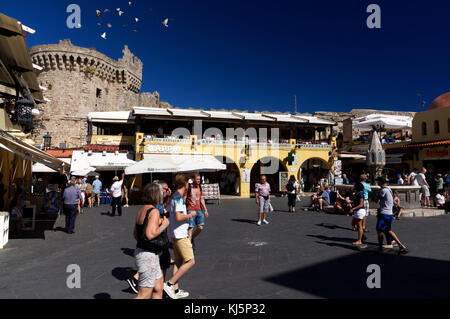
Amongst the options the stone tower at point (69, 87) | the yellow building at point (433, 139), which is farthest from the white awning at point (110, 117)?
the yellow building at point (433, 139)

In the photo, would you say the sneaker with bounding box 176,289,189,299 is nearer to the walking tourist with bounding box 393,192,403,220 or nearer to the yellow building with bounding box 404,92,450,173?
the walking tourist with bounding box 393,192,403,220

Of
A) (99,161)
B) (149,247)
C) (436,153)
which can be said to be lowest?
(149,247)

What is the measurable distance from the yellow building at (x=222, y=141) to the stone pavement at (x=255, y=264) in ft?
38.0

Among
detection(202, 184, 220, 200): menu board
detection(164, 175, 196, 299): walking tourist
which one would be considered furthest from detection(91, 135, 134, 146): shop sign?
detection(164, 175, 196, 299): walking tourist

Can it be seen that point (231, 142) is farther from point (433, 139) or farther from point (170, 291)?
point (170, 291)

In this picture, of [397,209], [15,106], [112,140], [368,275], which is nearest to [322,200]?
[397,209]

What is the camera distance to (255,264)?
16.8 feet

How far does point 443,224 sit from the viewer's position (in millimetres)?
8680

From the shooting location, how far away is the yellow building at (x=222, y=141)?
64.9ft

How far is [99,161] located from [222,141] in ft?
27.5

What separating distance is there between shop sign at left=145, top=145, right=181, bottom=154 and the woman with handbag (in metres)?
16.8

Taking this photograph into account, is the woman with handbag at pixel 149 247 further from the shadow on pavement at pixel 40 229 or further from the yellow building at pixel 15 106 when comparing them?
the shadow on pavement at pixel 40 229

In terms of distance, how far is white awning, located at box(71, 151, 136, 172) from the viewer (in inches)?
711

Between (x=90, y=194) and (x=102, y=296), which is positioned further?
(x=90, y=194)
